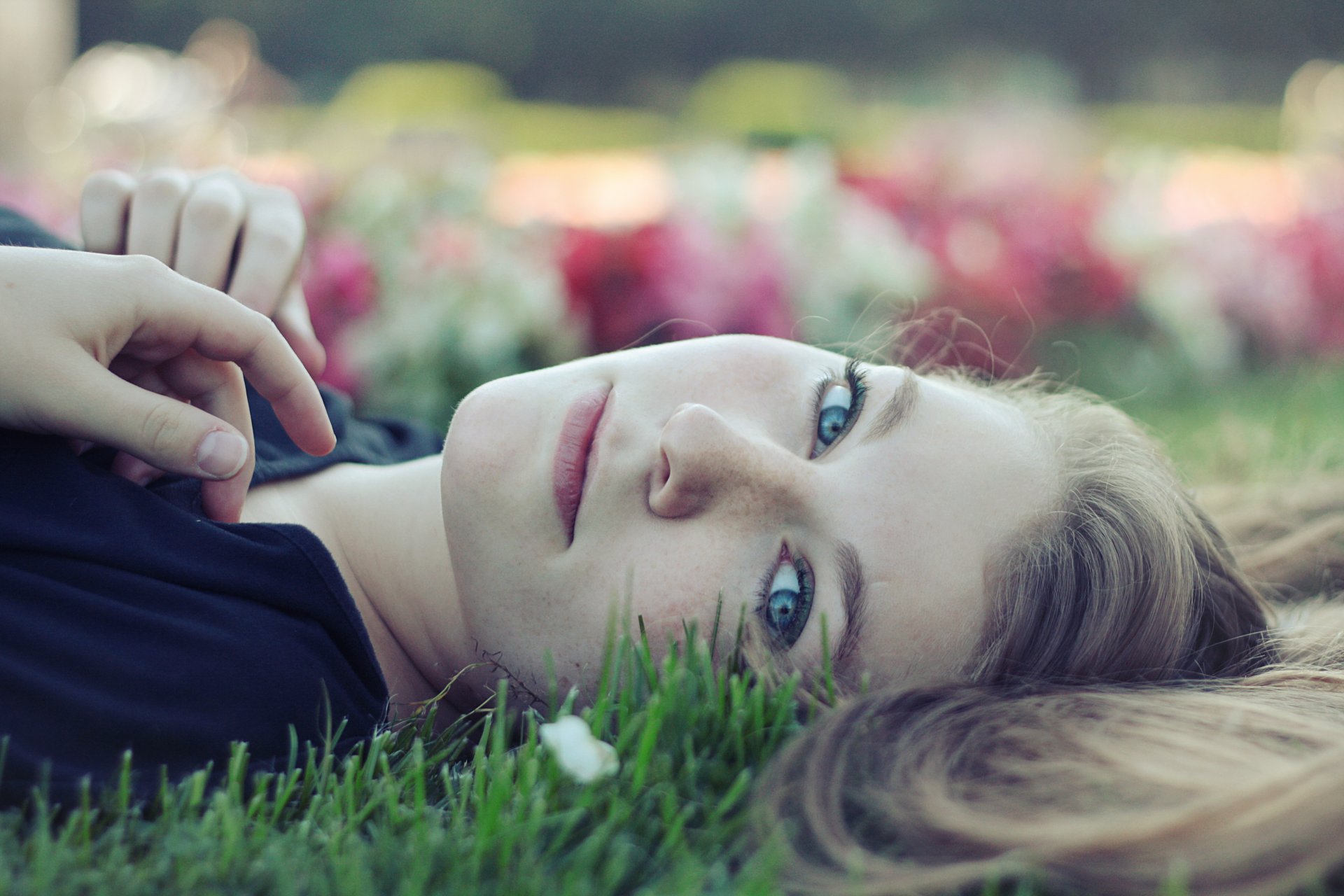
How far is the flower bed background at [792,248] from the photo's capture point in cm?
407

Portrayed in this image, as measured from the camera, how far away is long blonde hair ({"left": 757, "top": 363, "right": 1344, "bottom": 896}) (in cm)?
127

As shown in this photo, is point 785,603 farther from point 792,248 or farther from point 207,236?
point 792,248

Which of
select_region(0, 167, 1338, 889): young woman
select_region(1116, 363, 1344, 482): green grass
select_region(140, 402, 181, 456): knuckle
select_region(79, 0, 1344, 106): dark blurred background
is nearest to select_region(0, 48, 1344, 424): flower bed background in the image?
select_region(1116, 363, 1344, 482): green grass

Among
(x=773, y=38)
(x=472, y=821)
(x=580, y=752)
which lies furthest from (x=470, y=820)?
(x=773, y=38)

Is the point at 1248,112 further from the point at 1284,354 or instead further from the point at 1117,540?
the point at 1117,540

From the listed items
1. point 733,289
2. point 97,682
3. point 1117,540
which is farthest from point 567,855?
point 733,289

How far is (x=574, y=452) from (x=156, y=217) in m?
1.11

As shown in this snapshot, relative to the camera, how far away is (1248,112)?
68.3 ft

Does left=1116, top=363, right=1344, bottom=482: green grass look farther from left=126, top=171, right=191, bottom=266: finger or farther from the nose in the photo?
left=126, top=171, right=191, bottom=266: finger

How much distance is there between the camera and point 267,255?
234 centimetres

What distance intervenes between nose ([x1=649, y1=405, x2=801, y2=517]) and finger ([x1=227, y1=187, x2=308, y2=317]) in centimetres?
104

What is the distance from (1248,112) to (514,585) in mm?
23076

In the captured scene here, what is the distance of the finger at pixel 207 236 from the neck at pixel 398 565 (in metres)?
0.48

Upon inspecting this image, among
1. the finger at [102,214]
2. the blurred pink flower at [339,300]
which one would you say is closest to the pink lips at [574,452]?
the finger at [102,214]
